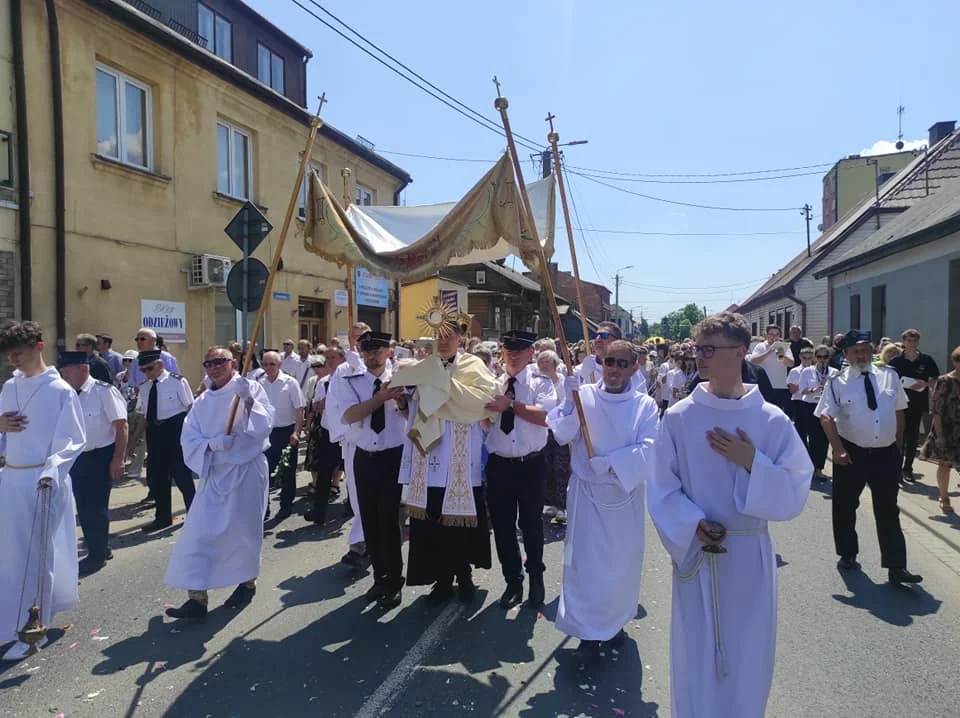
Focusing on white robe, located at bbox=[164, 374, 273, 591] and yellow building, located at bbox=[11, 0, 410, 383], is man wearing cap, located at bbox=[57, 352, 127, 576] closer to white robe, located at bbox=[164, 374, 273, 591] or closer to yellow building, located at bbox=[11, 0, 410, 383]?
white robe, located at bbox=[164, 374, 273, 591]

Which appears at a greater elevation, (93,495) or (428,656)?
(93,495)

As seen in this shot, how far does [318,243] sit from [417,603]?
10.5 feet

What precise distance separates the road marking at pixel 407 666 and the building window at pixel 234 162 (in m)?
11.9

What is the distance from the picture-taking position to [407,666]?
12.2 feet

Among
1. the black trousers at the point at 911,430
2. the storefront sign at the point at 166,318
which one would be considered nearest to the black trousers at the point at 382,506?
the black trousers at the point at 911,430

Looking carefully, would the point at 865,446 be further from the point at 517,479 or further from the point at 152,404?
the point at 152,404

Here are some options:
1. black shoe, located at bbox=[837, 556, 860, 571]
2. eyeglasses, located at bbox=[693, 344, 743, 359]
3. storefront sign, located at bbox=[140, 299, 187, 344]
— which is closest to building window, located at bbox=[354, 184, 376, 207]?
storefront sign, located at bbox=[140, 299, 187, 344]

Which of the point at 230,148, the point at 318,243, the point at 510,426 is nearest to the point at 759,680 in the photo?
the point at 510,426

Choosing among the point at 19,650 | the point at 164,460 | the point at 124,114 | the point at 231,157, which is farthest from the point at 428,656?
the point at 231,157

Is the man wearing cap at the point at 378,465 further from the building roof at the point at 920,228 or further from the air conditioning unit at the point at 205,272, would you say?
the building roof at the point at 920,228

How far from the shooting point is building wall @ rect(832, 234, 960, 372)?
12.1 meters

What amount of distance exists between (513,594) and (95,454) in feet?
12.6

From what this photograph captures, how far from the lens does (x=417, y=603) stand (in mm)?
4668

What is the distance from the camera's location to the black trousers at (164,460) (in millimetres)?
6629
